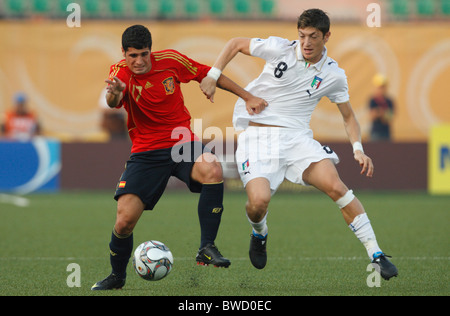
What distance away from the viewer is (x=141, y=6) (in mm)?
18625

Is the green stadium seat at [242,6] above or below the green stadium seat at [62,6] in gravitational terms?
above

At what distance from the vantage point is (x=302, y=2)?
64.3ft

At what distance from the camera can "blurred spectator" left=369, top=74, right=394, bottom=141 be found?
15.5 m

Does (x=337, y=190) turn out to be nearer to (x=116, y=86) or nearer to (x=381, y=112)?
(x=116, y=86)

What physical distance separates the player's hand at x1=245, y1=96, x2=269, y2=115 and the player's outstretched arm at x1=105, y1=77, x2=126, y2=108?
115 cm

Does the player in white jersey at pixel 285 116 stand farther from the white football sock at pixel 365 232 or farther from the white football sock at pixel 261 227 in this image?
the white football sock at pixel 365 232

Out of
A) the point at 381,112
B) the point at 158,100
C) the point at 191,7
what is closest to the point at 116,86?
the point at 158,100

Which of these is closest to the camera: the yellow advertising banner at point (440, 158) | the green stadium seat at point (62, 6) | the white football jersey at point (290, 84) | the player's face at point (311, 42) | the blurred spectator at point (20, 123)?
the player's face at point (311, 42)

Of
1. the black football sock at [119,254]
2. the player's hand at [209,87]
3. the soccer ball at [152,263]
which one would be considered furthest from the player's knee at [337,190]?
the black football sock at [119,254]

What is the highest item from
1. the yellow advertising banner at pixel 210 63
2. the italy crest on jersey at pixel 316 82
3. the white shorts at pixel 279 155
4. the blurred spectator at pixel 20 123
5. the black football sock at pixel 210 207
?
the yellow advertising banner at pixel 210 63

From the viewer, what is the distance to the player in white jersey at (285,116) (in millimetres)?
6203

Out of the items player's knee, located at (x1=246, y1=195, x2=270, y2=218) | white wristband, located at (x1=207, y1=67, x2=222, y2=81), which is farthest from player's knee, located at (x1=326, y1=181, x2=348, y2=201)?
white wristband, located at (x1=207, y1=67, x2=222, y2=81)

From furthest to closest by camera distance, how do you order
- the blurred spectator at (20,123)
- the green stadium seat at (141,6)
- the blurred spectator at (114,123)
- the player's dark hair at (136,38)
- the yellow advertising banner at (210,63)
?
the green stadium seat at (141,6) < the yellow advertising banner at (210,63) < the blurred spectator at (114,123) < the blurred spectator at (20,123) < the player's dark hair at (136,38)

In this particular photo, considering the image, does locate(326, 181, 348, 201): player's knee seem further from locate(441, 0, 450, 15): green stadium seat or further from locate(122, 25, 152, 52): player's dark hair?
locate(441, 0, 450, 15): green stadium seat
